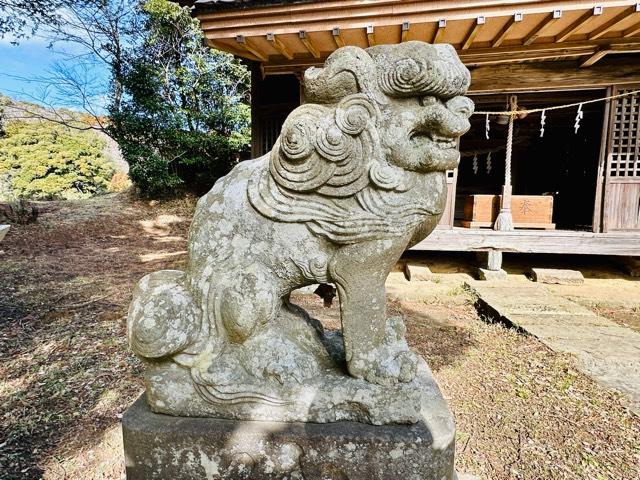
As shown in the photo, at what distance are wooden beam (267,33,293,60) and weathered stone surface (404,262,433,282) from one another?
3.99 metres

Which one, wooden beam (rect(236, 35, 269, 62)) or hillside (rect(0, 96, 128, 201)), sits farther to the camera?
hillside (rect(0, 96, 128, 201))

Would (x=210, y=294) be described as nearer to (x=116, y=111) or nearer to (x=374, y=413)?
(x=374, y=413)

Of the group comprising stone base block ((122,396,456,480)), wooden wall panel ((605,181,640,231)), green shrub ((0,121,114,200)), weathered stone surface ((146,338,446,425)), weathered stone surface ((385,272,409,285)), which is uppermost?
green shrub ((0,121,114,200))

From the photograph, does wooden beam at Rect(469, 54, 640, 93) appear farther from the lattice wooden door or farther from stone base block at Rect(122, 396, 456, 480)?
stone base block at Rect(122, 396, 456, 480)

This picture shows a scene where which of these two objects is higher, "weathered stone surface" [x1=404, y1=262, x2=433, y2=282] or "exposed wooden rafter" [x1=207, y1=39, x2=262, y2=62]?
"exposed wooden rafter" [x1=207, y1=39, x2=262, y2=62]

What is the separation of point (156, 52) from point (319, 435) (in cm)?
1545

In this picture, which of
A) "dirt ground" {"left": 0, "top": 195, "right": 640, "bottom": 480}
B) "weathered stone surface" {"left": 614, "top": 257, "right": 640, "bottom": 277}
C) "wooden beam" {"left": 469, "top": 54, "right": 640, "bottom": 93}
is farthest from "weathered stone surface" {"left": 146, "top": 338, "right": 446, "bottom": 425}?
"weathered stone surface" {"left": 614, "top": 257, "right": 640, "bottom": 277}

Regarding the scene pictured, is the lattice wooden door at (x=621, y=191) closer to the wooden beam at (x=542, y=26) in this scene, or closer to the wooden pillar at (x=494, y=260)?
the wooden pillar at (x=494, y=260)

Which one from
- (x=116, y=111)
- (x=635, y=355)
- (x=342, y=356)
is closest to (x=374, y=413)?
(x=342, y=356)

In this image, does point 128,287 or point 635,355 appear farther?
→ point 128,287

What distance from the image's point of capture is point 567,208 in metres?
11.3

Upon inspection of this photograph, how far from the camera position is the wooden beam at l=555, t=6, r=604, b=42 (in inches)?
171

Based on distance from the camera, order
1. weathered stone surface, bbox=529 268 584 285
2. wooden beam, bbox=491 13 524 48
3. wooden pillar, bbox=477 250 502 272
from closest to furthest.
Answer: wooden beam, bbox=491 13 524 48, weathered stone surface, bbox=529 268 584 285, wooden pillar, bbox=477 250 502 272

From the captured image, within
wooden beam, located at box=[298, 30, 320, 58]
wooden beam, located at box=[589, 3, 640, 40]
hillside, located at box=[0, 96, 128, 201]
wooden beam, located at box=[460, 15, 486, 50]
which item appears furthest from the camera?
hillside, located at box=[0, 96, 128, 201]
